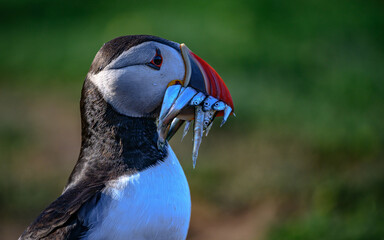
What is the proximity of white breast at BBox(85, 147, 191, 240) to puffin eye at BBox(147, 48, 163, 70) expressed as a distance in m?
0.47

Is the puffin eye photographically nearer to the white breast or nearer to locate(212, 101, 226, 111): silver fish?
locate(212, 101, 226, 111): silver fish

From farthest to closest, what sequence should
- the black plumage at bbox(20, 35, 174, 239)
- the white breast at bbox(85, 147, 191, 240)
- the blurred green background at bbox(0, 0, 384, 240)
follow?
1. the blurred green background at bbox(0, 0, 384, 240)
2. the black plumage at bbox(20, 35, 174, 239)
3. the white breast at bbox(85, 147, 191, 240)

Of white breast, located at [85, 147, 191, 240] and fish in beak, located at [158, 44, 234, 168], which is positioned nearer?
white breast, located at [85, 147, 191, 240]

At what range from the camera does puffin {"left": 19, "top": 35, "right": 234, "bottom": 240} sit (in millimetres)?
2625

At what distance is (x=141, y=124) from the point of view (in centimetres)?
280

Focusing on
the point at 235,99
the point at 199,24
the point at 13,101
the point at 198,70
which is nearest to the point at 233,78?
the point at 235,99

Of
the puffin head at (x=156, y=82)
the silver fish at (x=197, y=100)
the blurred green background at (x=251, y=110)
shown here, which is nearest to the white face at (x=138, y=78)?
the puffin head at (x=156, y=82)

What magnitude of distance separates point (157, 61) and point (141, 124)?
309mm

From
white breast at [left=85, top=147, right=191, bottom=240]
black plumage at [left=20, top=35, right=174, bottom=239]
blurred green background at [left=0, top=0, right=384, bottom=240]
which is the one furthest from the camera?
blurred green background at [left=0, top=0, right=384, bottom=240]

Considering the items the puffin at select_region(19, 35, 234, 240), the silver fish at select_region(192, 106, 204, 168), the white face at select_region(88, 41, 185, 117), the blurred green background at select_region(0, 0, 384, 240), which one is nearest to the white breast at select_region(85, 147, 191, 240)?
the puffin at select_region(19, 35, 234, 240)

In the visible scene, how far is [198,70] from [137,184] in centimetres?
61

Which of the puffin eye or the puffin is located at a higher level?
the puffin eye

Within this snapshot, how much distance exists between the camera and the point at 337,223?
493 cm

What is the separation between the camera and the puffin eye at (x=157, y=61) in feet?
9.05
